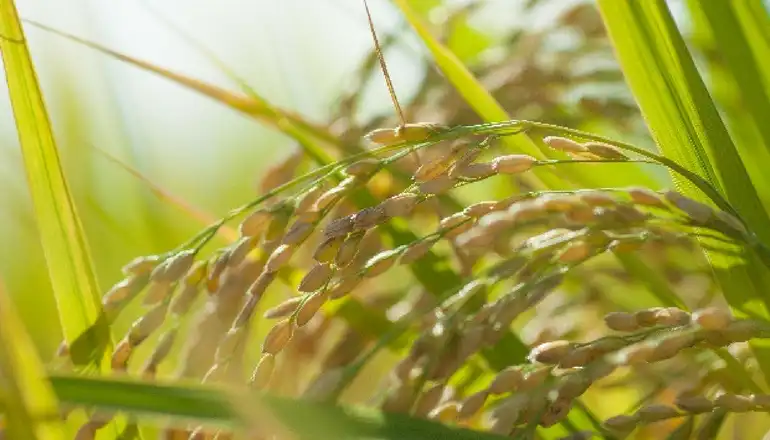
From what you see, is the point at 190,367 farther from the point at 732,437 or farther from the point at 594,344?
the point at 732,437

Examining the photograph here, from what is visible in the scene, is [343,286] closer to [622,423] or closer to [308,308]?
[308,308]

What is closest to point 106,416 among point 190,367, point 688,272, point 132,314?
point 190,367

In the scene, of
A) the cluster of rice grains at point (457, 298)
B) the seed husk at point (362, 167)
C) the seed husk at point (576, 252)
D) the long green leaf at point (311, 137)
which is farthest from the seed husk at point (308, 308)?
the long green leaf at point (311, 137)

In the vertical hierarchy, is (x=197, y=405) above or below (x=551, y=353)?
above

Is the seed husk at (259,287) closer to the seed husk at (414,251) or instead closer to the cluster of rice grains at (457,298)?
the cluster of rice grains at (457,298)

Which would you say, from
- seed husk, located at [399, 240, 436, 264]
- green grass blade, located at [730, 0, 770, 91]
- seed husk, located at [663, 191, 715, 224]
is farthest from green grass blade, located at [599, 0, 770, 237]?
seed husk, located at [399, 240, 436, 264]

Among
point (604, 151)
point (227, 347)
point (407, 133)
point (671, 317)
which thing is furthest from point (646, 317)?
point (227, 347)
